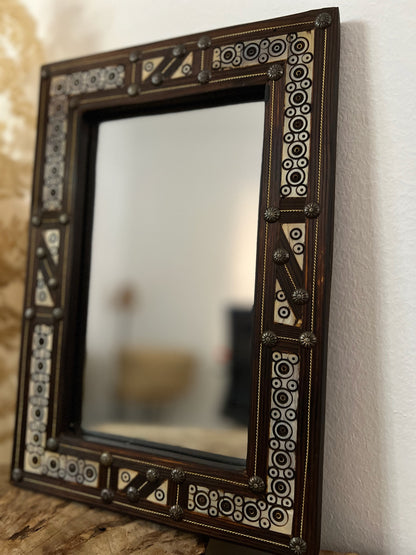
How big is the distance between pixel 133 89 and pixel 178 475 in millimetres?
682

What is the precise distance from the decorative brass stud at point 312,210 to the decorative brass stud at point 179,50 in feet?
1.20

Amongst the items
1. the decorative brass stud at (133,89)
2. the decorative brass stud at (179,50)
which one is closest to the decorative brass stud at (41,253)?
the decorative brass stud at (133,89)

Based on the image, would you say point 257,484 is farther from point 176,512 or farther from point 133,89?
point 133,89

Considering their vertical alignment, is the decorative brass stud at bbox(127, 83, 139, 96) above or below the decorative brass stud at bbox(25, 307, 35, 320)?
above

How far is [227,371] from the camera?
0.86 metres

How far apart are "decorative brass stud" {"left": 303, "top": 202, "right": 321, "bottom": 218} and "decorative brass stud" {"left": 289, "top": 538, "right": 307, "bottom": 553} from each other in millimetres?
483

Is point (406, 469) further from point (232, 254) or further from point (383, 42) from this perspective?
point (383, 42)

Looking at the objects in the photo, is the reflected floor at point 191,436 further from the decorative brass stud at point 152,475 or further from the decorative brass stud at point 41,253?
the decorative brass stud at point 41,253

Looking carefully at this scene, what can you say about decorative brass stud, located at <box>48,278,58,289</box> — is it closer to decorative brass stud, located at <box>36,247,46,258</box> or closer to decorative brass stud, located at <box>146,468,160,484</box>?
decorative brass stud, located at <box>36,247,46,258</box>

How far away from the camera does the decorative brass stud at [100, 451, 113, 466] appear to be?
89 cm

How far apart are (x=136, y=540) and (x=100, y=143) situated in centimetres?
71

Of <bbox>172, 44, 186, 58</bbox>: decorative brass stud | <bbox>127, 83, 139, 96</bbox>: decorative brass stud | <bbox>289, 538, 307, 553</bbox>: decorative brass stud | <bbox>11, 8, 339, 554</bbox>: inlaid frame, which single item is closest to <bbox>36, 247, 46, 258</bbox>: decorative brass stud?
<bbox>11, 8, 339, 554</bbox>: inlaid frame

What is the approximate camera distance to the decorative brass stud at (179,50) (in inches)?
35.2

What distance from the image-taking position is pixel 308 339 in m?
0.76
